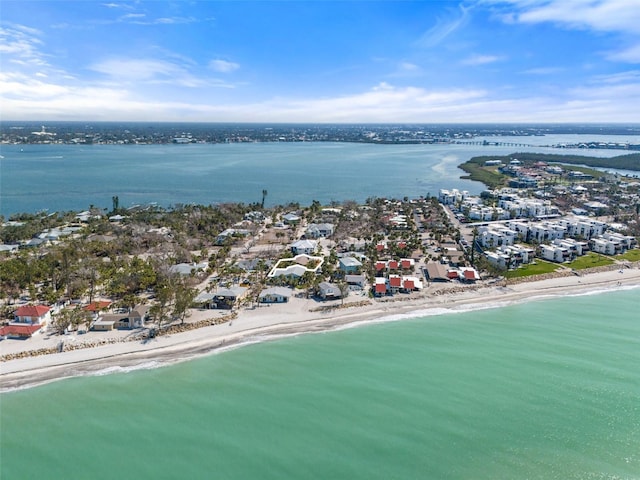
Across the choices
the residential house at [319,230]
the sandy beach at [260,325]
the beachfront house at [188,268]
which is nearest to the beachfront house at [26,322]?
the sandy beach at [260,325]

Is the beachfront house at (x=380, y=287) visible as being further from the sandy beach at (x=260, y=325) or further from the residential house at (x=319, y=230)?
the residential house at (x=319, y=230)

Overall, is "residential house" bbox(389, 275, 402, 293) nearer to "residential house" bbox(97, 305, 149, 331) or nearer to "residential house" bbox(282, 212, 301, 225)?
"residential house" bbox(97, 305, 149, 331)

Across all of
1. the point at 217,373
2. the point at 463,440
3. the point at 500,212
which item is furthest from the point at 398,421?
the point at 500,212

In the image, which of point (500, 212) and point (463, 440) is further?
point (500, 212)

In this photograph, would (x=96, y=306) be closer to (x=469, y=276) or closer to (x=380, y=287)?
(x=380, y=287)

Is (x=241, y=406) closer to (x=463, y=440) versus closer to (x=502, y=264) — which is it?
(x=463, y=440)

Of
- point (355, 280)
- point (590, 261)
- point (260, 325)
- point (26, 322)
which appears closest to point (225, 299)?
point (260, 325)
